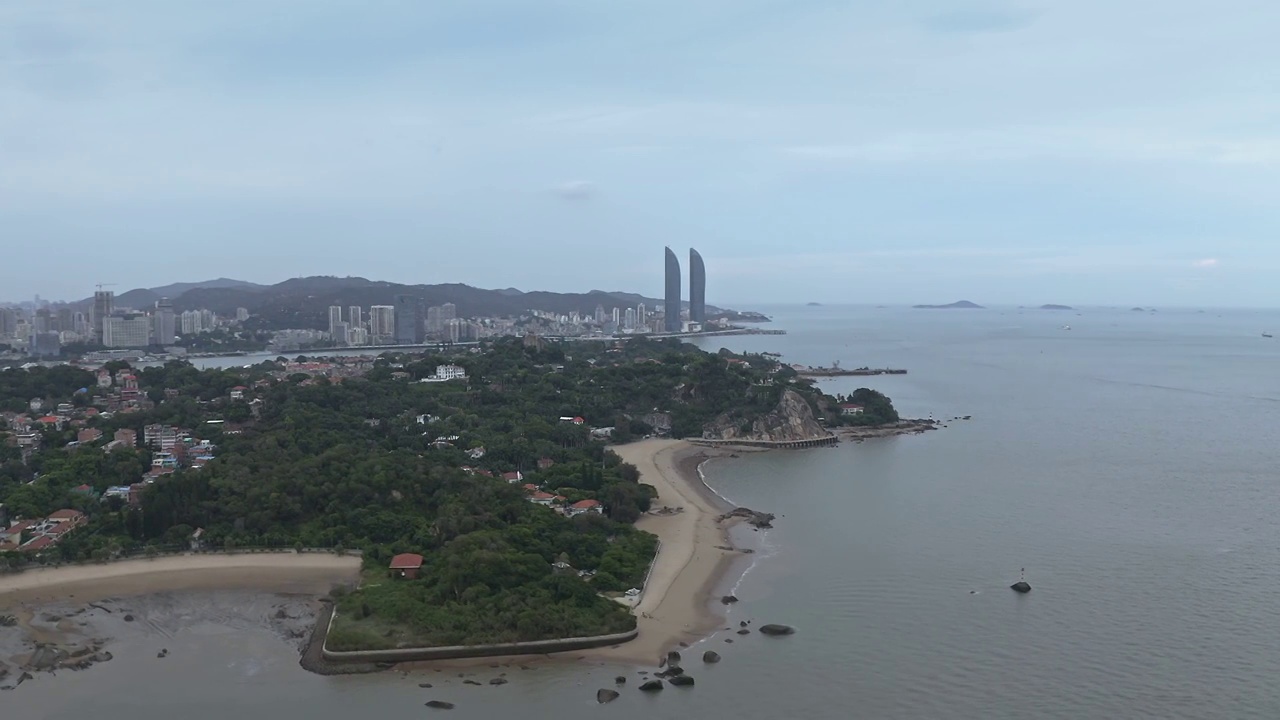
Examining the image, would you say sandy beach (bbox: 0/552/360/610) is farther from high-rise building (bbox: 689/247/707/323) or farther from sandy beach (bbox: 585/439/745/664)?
high-rise building (bbox: 689/247/707/323)

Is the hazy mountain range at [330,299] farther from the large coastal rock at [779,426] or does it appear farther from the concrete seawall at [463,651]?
the concrete seawall at [463,651]

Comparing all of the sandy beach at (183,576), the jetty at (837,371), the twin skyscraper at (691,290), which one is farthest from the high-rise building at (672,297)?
the sandy beach at (183,576)

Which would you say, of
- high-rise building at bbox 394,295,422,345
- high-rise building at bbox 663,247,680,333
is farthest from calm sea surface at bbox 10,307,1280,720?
high-rise building at bbox 663,247,680,333

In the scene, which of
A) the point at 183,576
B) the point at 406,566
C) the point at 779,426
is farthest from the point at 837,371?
the point at 183,576

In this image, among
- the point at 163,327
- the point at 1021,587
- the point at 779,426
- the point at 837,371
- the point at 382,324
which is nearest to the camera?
the point at 1021,587

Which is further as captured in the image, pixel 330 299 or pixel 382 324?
pixel 330 299

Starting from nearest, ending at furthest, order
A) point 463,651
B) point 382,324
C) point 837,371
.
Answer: point 463,651 < point 837,371 < point 382,324

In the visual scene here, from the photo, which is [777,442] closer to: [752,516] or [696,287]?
[752,516]
